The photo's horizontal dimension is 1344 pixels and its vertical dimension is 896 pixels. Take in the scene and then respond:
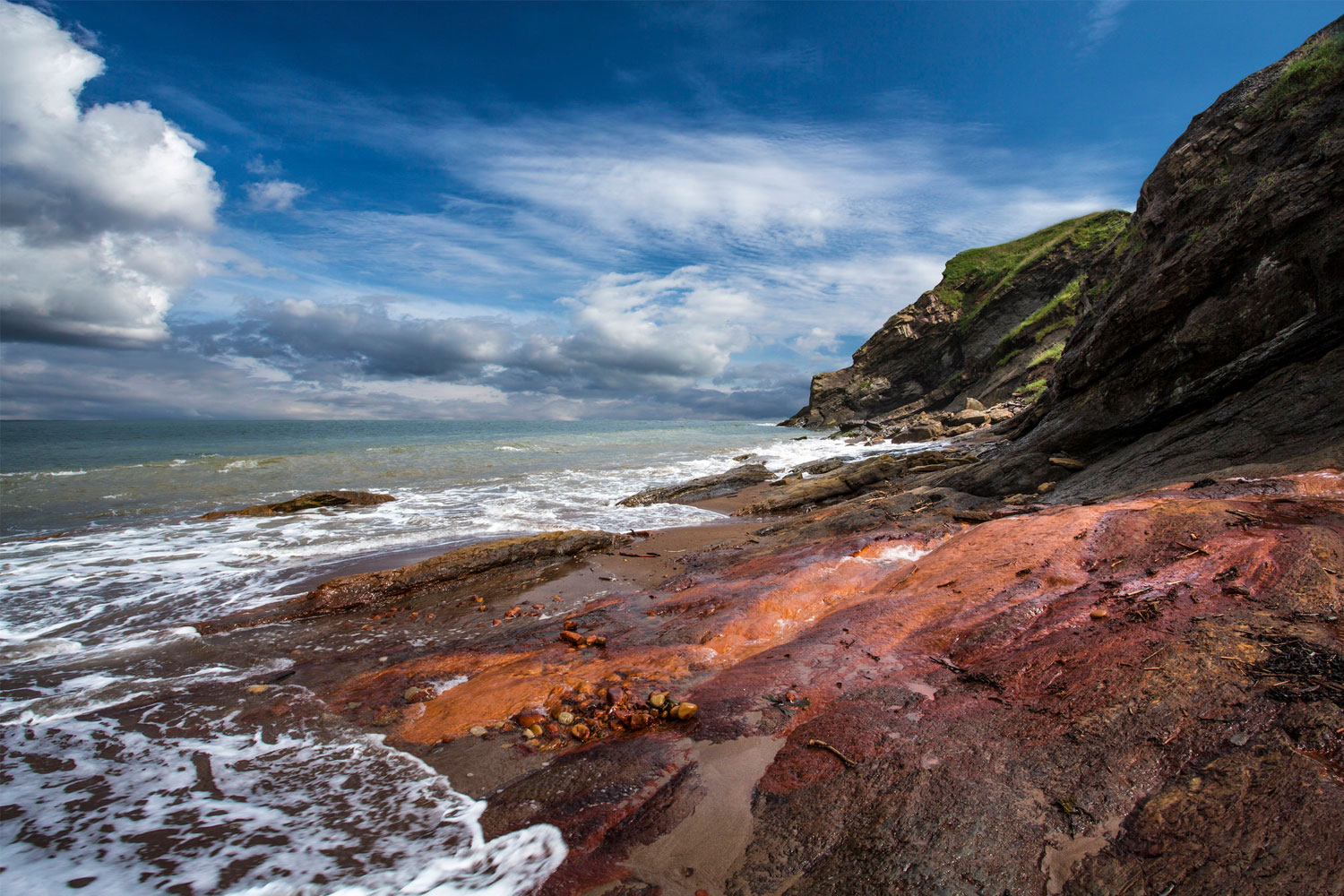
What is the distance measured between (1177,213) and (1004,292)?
48972 millimetres

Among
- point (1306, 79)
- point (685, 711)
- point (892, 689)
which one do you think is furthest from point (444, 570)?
point (1306, 79)

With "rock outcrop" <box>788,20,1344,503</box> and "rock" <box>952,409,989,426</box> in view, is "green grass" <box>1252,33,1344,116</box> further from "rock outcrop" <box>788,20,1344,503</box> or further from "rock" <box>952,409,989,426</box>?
"rock" <box>952,409,989,426</box>

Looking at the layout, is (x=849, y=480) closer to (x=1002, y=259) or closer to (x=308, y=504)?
(x=308, y=504)

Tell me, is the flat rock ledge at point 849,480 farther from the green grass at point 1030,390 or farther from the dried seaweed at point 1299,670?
the green grass at point 1030,390

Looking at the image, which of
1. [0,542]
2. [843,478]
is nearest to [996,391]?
[843,478]

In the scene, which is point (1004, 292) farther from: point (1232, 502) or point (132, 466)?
point (132, 466)

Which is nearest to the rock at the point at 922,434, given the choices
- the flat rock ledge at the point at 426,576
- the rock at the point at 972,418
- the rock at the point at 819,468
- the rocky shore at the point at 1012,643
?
the rock at the point at 972,418

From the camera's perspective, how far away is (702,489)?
19062 millimetres

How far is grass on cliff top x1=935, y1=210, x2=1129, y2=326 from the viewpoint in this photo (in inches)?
1992

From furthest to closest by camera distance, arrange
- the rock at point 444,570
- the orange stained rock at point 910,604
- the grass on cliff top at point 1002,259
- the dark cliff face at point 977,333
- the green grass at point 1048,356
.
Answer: the grass on cliff top at point 1002,259 → the dark cliff face at point 977,333 → the green grass at point 1048,356 → the rock at point 444,570 → the orange stained rock at point 910,604

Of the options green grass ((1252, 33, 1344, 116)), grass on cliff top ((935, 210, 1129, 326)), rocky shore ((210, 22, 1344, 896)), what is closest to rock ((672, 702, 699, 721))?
rocky shore ((210, 22, 1344, 896))

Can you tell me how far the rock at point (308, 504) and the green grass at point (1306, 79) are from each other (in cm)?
2375

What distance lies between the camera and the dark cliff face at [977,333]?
41.6 metres

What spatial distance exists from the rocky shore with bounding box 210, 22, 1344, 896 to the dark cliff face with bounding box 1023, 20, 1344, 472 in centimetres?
5
